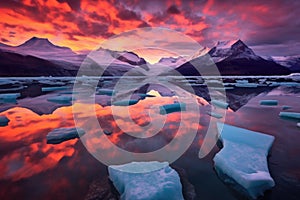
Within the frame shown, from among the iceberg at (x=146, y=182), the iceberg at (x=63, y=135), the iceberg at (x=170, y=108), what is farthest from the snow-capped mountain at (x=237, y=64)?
the iceberg at (x=146, y=182)

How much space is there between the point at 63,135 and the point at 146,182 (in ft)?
8.66

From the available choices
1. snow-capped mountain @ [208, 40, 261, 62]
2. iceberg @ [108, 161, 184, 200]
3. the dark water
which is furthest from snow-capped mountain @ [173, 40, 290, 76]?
iceberg @ [108, 161, 184, 200]

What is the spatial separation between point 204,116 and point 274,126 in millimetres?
1943

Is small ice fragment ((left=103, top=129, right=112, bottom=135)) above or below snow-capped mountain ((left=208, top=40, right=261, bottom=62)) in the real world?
below

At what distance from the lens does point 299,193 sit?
7.22ft

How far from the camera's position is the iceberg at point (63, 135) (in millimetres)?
3898

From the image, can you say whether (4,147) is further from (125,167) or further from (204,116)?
(204,116)

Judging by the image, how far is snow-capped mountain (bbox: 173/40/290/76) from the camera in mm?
Answer: 97625

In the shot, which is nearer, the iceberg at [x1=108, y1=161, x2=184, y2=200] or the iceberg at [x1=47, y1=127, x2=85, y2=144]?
the iceberg at [x1=108, y1=161, x2=184, y2=200]

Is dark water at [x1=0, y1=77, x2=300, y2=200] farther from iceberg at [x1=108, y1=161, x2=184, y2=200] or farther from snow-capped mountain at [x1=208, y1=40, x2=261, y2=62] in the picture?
snow-capped mountain at [x1=208, y1=40, x2=261, y2=62]

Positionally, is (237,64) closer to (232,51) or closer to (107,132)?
(232,51)

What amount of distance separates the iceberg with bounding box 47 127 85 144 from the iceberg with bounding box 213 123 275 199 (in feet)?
9.88

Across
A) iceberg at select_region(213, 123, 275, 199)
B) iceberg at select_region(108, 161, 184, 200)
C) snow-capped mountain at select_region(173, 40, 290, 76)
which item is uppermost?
snow-capped mountain at select_region(173, 40, 290, 76)

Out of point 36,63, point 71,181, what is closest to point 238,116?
point 71,181
